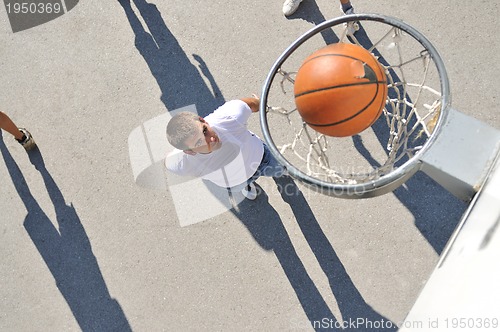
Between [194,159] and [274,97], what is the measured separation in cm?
132

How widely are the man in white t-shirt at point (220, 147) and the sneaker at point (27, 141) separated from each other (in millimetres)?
1870

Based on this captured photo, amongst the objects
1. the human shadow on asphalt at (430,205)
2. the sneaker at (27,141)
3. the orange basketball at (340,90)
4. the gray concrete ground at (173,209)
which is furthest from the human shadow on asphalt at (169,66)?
the orange basketball at (340,90)

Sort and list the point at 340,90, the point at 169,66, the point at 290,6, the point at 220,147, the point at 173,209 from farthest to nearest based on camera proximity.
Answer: the point at 169,66, the point at 290,6, the point at 173,209, the point at 220,147, the point at 340,90

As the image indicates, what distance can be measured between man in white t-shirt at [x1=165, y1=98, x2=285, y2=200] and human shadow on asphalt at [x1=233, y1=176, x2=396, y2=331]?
0.57 metres

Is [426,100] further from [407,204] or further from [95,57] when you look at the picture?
[95,57]

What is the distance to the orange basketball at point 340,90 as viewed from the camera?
2.52m

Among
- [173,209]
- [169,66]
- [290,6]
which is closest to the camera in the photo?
[173,209]

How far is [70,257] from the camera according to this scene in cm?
436

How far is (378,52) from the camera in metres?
4.22

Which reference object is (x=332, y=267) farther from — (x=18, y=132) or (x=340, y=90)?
(x=18, y=132)

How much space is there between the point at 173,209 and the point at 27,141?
149cm

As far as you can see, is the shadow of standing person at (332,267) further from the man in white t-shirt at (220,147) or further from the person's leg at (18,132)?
the person's leg at (18,132)

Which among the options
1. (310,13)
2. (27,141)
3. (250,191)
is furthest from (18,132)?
(310,13)

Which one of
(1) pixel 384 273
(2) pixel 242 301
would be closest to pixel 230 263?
(2) pixel 242 301
